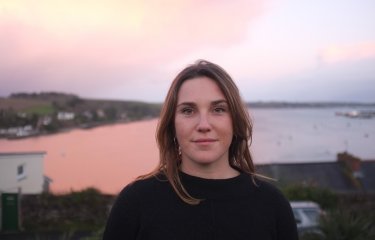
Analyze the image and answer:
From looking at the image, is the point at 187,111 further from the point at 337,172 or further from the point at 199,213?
the point at 337,172

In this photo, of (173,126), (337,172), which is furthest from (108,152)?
(173,126)

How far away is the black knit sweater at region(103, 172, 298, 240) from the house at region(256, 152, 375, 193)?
19195mm

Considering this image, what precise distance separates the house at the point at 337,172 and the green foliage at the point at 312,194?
613 cm

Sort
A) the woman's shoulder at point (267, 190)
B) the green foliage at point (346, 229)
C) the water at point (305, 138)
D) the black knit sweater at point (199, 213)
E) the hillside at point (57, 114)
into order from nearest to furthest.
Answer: the black knit sweater at point (199, 213) → the woman's shoulder at point (267, 190) → the green foliage at point (346, 229) → the hillside at point (57, 114) → the water at point (305, 138)

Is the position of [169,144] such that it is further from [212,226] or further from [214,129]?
[212,226]

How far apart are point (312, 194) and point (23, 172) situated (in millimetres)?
16233

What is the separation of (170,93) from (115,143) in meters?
31.3

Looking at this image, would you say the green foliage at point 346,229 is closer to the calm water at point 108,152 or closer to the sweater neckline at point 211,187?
the sweater neckline at point 211,187

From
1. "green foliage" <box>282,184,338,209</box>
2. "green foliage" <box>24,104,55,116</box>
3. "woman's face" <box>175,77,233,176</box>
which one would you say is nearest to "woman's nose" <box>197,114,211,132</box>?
"woman's face" <box>175,77,233,176</box>

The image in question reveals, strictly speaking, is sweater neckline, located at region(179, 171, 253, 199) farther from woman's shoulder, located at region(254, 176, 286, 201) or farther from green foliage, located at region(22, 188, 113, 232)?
green foliage, located at region(22, 188, 113, 232)

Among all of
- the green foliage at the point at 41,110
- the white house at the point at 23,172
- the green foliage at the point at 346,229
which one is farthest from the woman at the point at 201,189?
the white house at the point at 23,172

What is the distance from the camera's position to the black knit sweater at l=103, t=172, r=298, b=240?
1.58 m

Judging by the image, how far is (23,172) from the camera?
21875 millimetres

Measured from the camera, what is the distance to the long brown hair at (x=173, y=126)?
1669mm
